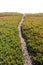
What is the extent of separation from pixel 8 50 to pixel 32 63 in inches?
329

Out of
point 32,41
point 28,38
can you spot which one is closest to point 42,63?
point 32,41

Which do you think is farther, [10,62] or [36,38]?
[36,38]

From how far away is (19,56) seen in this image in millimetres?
37875

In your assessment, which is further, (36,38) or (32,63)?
(36,38)

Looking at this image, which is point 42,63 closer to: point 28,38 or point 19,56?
point 19,56

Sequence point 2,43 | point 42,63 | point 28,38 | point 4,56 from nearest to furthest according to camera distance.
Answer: point 42,63, point 4,56, point 2,43, point 28,38

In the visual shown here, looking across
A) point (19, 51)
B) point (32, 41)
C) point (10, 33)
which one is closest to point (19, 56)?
point (19, 51)

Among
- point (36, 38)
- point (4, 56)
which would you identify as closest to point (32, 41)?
point (36, 38)

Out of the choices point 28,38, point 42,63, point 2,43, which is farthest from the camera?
point 28,38

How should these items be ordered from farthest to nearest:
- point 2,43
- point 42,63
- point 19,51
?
point 2,43 → point 19,51 → point 42,63

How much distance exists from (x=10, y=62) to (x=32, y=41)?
1281cm

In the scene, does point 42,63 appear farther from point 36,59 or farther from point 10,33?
point 10,33

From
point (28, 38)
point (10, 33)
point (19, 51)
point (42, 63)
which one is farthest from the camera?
point (10, 33)

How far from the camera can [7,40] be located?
1924 inches
